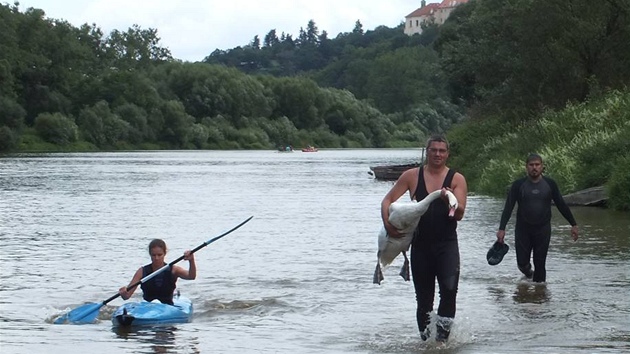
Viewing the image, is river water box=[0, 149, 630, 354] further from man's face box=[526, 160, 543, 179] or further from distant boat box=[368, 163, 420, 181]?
distant boat box=[368, 163, 420, 181]

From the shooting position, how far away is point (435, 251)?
1050 cm

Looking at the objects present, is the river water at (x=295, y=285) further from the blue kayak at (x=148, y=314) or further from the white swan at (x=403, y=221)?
the white swan at (x=403, y=221)

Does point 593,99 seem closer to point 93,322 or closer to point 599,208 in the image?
point 599,208

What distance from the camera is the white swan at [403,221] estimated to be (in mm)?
10142

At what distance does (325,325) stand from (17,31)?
122m

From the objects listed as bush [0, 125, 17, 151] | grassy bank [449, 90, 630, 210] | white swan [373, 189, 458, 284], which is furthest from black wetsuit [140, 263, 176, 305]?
bush [0, 125, 17, 151]

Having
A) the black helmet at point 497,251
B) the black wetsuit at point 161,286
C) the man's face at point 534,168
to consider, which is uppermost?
the man's face at point 534,168

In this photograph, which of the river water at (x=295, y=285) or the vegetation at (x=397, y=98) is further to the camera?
the vegetation at (x=397, y=98)

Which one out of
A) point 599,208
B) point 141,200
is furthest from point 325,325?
point 141,200

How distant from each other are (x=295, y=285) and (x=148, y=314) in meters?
3.62

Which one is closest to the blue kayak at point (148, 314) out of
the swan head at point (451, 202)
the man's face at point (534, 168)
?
the swan head at point (451, 202)

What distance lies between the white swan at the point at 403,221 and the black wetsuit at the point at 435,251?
0.09 meters

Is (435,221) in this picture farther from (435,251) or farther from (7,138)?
(7,138)

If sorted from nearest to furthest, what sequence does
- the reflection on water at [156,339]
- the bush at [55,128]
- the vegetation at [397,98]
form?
the reflection on water at [156,339]
the vegetation at [397,98]
the bush at [55,128]
